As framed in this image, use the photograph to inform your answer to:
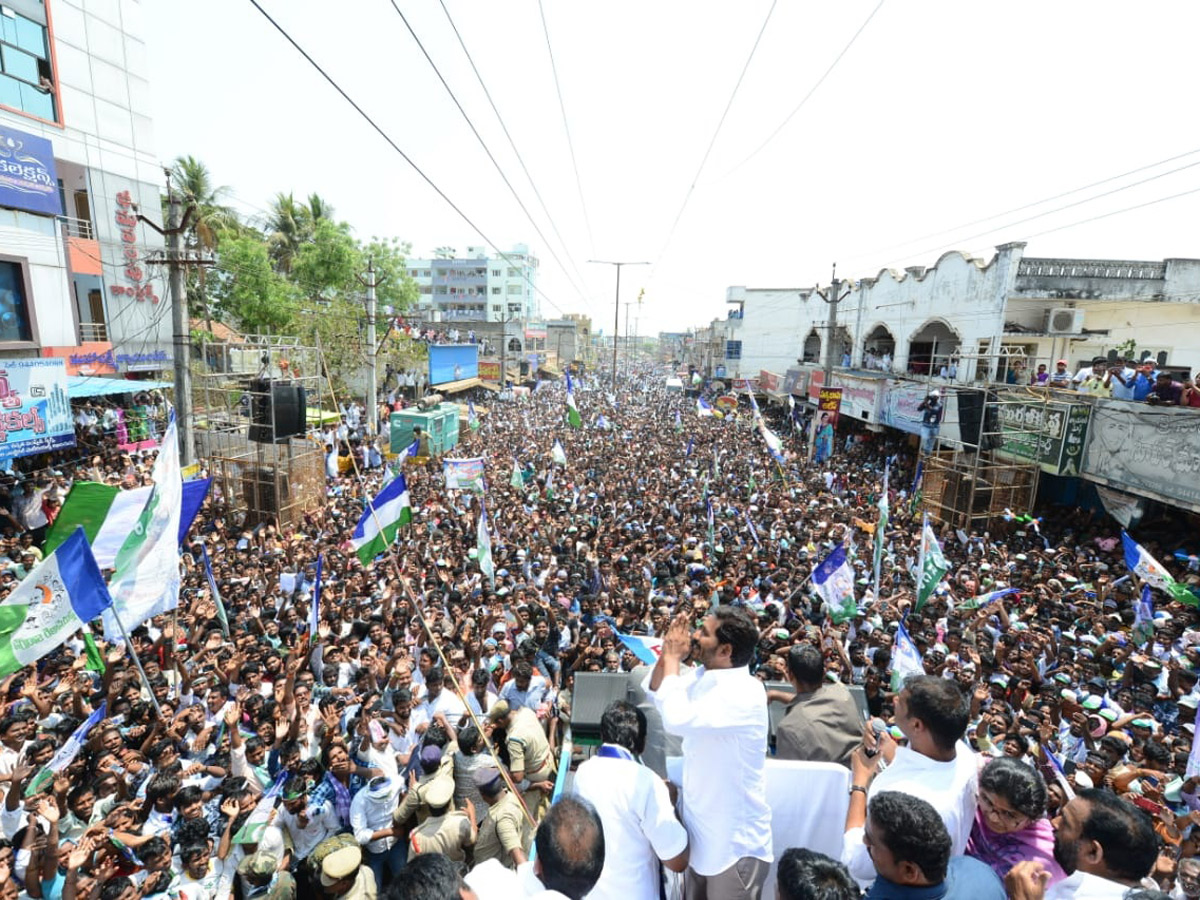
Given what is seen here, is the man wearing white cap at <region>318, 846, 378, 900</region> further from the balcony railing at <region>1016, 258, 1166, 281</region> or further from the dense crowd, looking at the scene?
the balcony railing at <region>1016, 258, 1166, 281</region>

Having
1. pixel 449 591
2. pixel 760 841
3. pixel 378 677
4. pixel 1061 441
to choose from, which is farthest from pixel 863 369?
pixel 760 841

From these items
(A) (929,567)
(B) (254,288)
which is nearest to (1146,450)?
(A) (929,567)

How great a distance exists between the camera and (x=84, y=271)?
61.3 ft

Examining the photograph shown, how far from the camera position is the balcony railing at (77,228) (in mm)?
18234

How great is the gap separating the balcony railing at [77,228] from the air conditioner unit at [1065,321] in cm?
2891

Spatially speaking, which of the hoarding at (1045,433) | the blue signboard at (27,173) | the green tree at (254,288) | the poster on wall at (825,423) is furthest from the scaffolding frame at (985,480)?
the green tree at (254,288)

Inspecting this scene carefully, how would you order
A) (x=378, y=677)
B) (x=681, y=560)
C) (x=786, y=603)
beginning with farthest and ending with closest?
1. (x=681, y=560)
2. (x=786, y=603)
3. (x=378, y=677)

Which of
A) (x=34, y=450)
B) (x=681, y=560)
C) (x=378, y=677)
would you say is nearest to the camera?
(x=378, y=677)

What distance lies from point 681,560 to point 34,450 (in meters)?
12.6

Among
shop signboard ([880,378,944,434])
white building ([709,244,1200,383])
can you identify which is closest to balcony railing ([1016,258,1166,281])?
white building ([709,244,1200,383])

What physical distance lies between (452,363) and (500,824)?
32.8 metres

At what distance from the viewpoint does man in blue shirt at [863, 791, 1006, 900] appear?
1.93 m

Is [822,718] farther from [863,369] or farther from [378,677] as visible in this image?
[863,369]

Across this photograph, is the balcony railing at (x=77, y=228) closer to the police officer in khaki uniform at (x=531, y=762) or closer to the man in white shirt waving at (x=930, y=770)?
the police officer in khaki uniform at (x=531, y=762)
